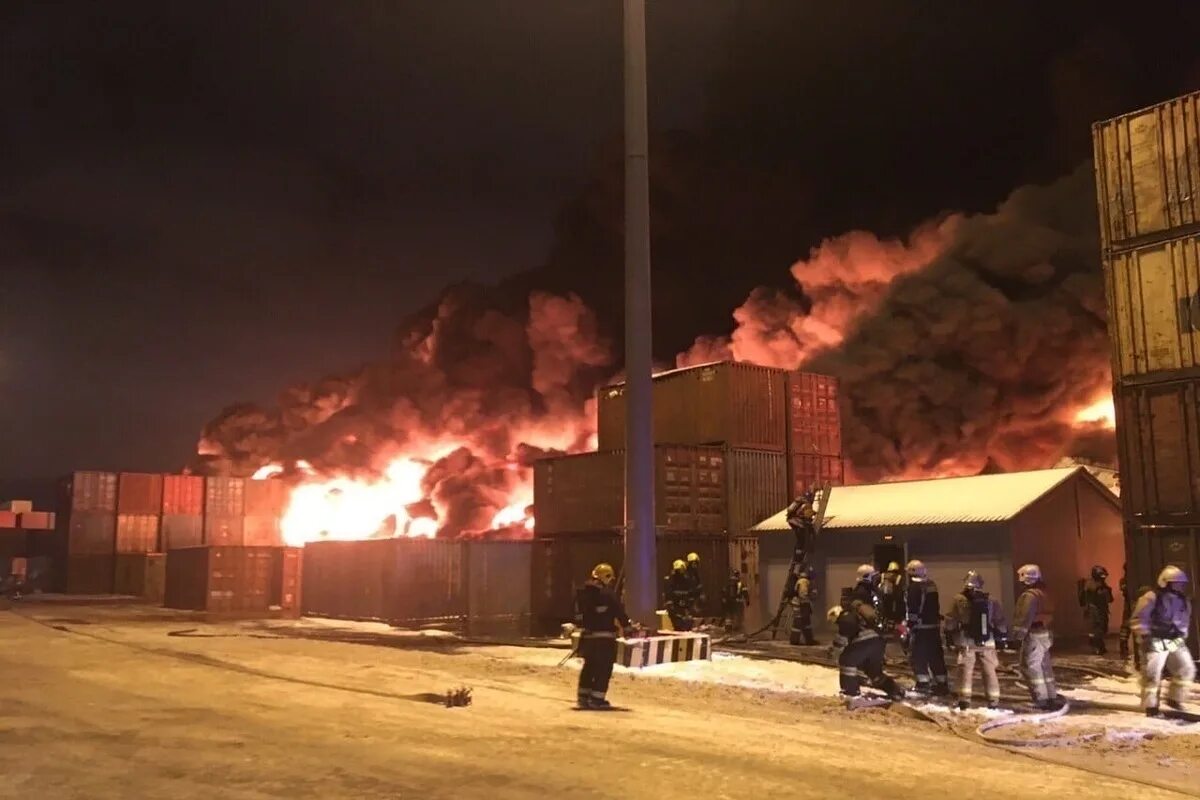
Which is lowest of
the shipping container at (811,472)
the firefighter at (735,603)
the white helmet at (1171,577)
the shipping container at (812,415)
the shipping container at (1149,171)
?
the firefighter at (735,603)

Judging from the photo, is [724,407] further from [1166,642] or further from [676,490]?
[1166,642]

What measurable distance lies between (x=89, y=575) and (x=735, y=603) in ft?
120

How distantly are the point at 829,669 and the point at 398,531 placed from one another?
135 ft

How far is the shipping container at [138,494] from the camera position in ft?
156

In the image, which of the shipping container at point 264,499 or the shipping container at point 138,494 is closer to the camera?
the shipping container at point 138,494

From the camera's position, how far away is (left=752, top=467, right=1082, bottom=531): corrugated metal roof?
59.6ft

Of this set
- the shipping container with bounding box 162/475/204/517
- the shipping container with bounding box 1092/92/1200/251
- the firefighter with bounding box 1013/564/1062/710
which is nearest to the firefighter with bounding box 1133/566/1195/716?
the firefighter with bounding box 1013/564/1062/710

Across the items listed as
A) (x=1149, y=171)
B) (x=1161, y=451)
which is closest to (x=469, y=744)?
(x=1161, y=451)

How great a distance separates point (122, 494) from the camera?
1871 inches

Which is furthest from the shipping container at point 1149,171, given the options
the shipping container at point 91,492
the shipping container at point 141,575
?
the shipping container at point 91,492

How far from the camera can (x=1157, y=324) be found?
15523mm

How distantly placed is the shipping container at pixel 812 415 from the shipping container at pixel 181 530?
33301 mm

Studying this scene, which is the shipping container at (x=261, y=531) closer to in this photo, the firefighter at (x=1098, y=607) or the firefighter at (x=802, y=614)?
the firefighter at (x=802, y=614)

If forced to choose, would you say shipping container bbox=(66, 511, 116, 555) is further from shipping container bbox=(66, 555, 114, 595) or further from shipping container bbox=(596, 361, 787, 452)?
shipping container bbox=(596, 361, 787, 452)
